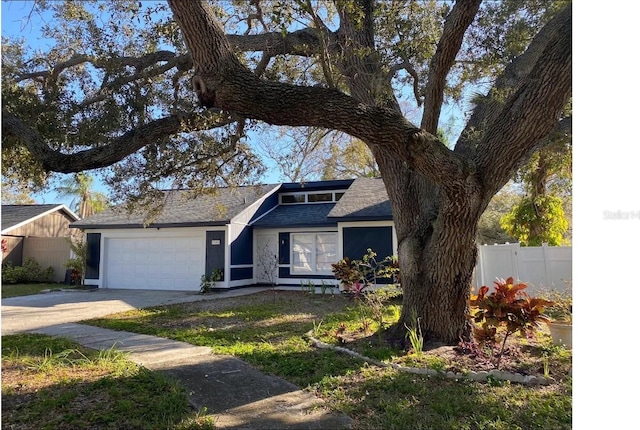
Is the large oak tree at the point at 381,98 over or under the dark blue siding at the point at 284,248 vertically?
over

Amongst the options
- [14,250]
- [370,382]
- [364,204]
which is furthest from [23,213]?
[370,382]

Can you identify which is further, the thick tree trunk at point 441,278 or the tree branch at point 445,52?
the thick tree trunk at point 441,278

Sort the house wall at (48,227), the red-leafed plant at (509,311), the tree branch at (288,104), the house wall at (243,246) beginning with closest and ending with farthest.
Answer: the tree branch at (288,104) → the red-leafed plant at (509,311) → the house wall at (243,246) → the house wall at (48,227)

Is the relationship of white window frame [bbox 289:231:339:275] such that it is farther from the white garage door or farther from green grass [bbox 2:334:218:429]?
green grass [bbox 2:334:218:429]

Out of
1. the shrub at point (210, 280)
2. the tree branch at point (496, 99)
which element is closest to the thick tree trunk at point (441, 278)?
the tree branch at point (496, 99)

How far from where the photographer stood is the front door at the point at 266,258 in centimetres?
1523

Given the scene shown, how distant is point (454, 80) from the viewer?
8.12 metres

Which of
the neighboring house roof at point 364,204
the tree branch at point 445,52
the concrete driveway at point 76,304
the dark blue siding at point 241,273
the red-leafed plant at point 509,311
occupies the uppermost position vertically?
the tree branch at point 445,52

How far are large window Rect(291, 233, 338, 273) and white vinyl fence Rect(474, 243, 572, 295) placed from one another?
5183 mm

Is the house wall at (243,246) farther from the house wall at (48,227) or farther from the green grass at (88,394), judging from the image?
the house wall at (48,227)

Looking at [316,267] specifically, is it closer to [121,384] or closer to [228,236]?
[228,236]

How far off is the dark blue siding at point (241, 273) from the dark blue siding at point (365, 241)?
147 inches
